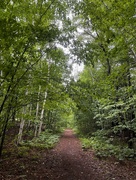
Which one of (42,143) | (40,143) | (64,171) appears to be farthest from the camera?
(42,143)

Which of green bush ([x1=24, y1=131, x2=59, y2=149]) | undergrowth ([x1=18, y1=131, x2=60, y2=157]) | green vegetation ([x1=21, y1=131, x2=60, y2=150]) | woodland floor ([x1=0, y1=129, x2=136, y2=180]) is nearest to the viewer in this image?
woodland floor ([x1=0, y1=129, x2=136, y2=180])

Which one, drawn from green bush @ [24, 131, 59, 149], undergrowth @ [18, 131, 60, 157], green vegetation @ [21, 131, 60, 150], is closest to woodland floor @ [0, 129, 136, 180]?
undergrowth @ [18, 131, 60, 157]

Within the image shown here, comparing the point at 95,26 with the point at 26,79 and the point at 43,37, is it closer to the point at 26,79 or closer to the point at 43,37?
the point at 43,37

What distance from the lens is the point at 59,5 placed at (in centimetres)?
523

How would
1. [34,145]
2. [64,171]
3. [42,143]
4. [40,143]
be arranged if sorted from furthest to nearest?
[42,143]
[40,143]
[34,145]
[64,171]

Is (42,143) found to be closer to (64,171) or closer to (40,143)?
(40,143)

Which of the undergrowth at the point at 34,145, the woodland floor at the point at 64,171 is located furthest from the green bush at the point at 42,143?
the woodland floor at the point at 64,171

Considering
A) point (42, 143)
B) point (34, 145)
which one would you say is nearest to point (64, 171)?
point (34, 145)

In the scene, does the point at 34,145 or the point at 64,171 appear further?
the point at 34,145

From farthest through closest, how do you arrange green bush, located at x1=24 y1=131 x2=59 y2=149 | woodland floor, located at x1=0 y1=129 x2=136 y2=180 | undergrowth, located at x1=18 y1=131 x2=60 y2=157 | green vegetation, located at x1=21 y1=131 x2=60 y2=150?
green bush, located at x1=24 y1=131 x2=59 y2=149 → green vegetation, located at x1=21 y1=131 x2=60 y2=150 → undergrowth, located at x1=18 y1=131 x2=60 y2=157 → woodland floor, located at x1=0 y1=129 x2=136 y2=180

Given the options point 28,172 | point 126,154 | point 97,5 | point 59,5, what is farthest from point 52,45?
point 126,154

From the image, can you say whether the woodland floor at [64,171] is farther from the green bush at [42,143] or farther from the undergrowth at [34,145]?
the green bush at [42,143]

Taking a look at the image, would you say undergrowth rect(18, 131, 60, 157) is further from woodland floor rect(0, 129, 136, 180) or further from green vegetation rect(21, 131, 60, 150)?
woodland floor rect(0, 129, 136, 180)

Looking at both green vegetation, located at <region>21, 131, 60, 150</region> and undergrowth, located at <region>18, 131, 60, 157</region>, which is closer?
undergrowth, located at <region>18, 131, 60, 157</region>
